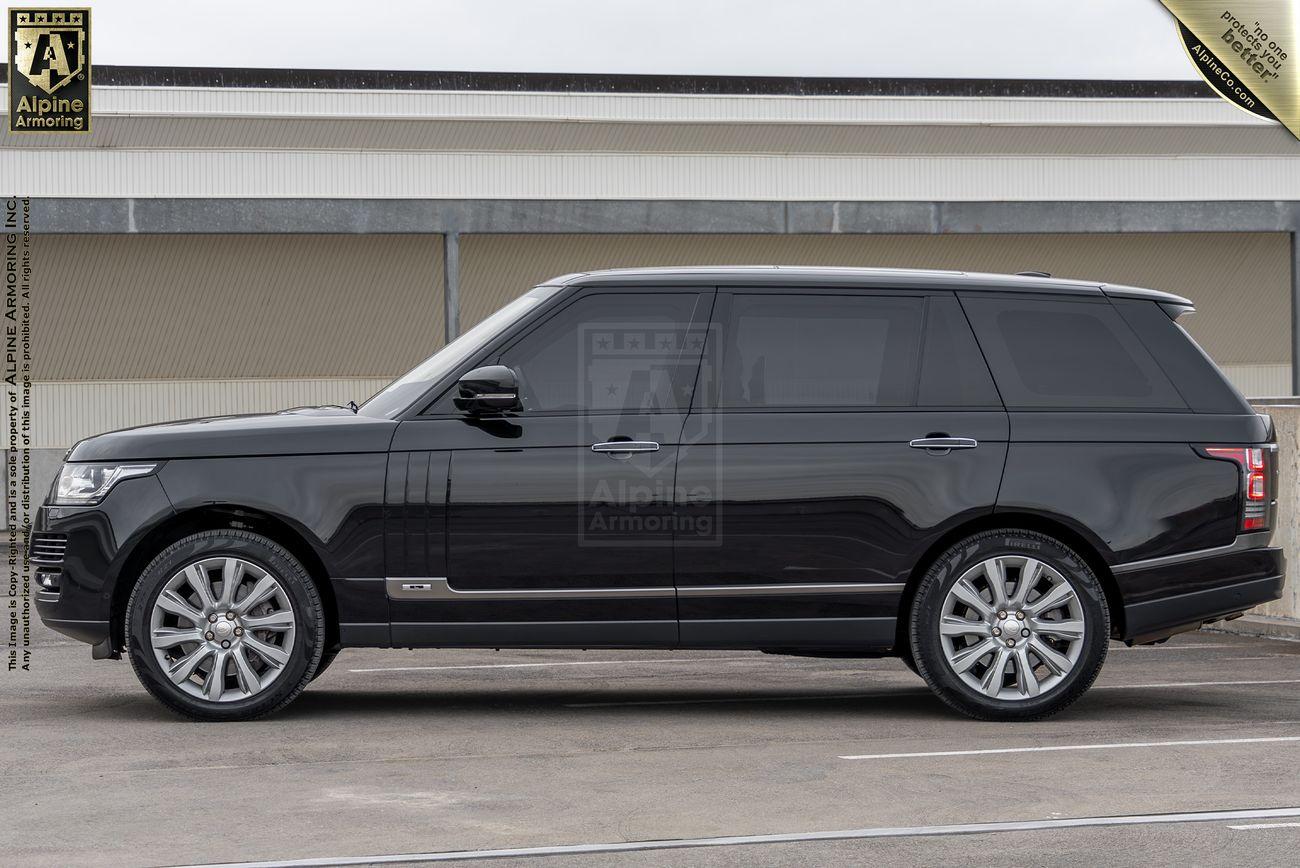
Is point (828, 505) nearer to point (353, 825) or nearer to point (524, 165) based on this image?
point (353, 825)

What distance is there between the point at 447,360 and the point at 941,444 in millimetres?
2253

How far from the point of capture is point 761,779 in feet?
23.0

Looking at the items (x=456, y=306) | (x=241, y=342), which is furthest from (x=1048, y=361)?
(x=241, y=342)

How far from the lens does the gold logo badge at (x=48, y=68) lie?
1166 inches

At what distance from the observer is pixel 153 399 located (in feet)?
97.5

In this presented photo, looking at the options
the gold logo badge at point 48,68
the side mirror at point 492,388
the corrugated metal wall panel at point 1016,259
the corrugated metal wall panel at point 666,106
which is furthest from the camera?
the corrugated metal wall panel at point 666,106

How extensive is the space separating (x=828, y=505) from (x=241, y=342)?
2331cm

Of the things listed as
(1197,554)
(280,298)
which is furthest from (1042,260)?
(1197,554)

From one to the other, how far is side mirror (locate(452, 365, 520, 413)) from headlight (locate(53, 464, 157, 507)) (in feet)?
4.75

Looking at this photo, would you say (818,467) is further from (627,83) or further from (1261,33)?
(627,83)

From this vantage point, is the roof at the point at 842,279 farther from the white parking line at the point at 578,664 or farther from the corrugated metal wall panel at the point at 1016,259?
the corrugated metal wall panel at the point at 1016,259

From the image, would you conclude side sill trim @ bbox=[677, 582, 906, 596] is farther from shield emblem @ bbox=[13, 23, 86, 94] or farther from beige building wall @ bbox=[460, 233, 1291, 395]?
shield emblem @ bbox=[13, 23, 86, 94]

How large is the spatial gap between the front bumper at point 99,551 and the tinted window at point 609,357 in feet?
5.54

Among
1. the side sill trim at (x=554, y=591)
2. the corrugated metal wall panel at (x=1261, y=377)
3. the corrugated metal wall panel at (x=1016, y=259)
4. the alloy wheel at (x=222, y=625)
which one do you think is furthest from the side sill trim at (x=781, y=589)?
the corrugated metal wall panel at (x=1261, y=377)
